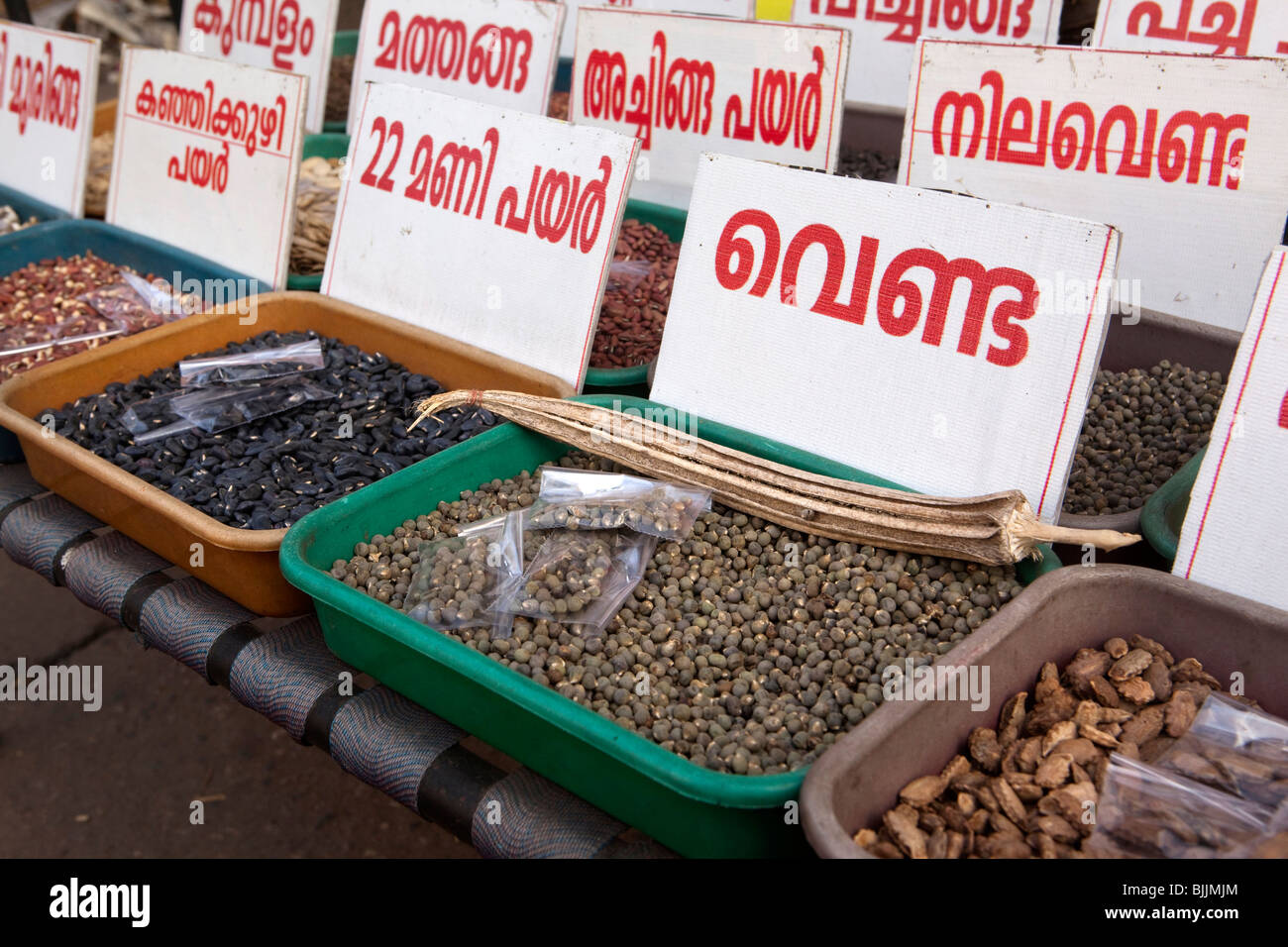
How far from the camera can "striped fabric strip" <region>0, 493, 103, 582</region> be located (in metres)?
1.74

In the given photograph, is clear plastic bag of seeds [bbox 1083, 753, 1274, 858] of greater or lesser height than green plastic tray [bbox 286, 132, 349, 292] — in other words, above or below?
below

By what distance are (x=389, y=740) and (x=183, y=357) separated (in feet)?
4.18

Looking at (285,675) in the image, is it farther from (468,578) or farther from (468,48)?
(468,48)

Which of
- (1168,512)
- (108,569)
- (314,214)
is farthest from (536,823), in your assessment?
(314,214)

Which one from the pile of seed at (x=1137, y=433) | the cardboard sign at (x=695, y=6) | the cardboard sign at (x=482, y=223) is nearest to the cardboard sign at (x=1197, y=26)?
the pile of seed at (x=1137, y=433)

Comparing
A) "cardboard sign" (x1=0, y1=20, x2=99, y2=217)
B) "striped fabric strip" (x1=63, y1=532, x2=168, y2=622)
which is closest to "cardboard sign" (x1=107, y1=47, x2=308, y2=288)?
"cardboard sign" (x1=0, y1=20, x2=99, y2=217)

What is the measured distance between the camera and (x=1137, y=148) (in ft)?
6.40

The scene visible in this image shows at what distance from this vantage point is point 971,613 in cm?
139

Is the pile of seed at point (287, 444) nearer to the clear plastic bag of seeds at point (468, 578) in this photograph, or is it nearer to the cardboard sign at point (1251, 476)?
the clear plastic bag of seeds at point (468, 578)

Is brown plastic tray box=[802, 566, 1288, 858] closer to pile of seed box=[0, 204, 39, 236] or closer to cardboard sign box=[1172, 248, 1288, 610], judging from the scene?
cardboard sign box=[1172, 248, 1288, 610]

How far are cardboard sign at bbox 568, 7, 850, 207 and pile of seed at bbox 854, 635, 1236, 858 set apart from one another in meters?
1.39

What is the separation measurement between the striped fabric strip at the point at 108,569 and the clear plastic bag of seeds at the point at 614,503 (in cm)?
63

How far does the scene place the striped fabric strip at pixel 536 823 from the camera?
1.16 m
